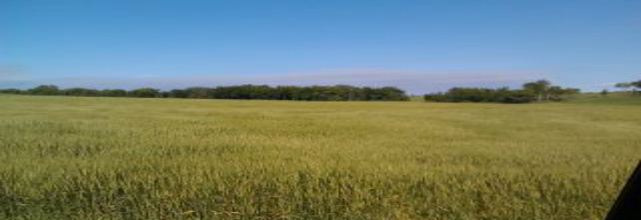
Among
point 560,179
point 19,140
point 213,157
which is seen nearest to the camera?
point 560,179

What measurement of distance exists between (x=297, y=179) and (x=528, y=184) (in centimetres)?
294

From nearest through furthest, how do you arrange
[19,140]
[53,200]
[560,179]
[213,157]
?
1. [53,200]
2. [560,179]
3. [213,157]
4. [19,140]

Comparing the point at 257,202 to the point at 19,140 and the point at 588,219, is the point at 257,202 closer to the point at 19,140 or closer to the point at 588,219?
the point at 588,219

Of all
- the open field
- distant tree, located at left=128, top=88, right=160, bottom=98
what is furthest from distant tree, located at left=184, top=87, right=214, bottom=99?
the open field

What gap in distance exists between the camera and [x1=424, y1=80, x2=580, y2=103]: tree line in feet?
211

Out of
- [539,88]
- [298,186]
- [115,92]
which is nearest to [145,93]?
[115,92]

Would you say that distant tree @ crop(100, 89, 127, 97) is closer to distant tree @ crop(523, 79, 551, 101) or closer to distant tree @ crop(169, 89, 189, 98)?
distant tree @ crop(169, 89, 189, 98)

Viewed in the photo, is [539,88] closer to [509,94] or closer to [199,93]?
[509,94]

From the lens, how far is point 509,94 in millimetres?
66562

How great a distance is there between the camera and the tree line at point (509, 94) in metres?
64.4

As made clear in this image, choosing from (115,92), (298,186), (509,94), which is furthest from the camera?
(115,92)

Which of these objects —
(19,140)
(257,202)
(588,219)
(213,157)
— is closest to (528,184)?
(588,219)

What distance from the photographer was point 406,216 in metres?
4.68

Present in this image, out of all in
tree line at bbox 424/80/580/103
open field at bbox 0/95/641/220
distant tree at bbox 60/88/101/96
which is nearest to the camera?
open field at bbox 0/95/641/220
